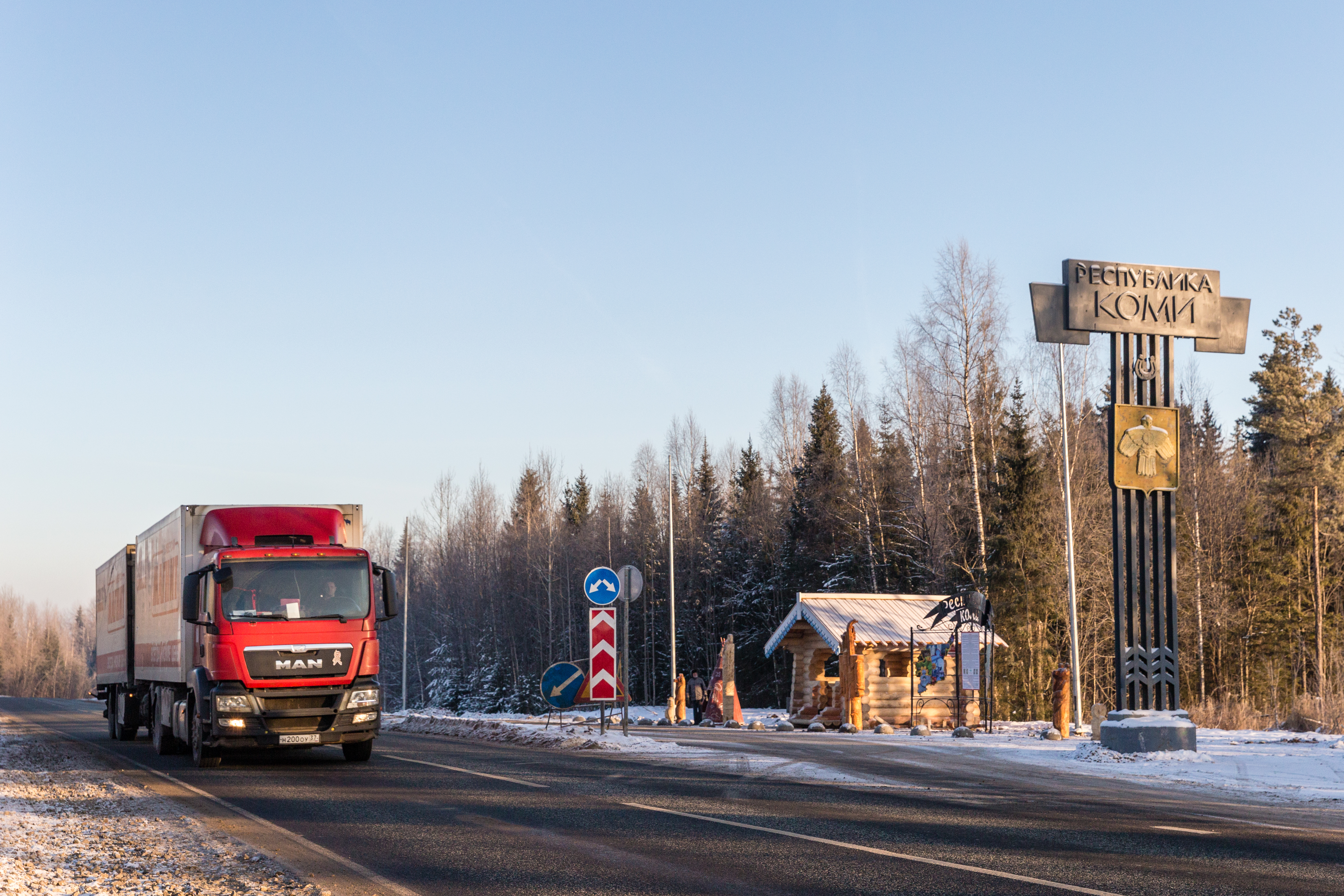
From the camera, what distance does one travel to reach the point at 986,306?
1585 inches

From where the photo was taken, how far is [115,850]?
8.95m

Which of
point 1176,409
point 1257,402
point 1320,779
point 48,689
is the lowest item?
point 48,689

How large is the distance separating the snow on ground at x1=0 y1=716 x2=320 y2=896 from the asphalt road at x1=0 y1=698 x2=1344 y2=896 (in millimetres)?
684

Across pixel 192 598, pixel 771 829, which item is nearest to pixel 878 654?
pixel 192 598

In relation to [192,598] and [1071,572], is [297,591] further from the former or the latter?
[1071,572]

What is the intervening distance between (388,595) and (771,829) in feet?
25.3

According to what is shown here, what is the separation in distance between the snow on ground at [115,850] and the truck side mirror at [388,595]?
3.59 meters

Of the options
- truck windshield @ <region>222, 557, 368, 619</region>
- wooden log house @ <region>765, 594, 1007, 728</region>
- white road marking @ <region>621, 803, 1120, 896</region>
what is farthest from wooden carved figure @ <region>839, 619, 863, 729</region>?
white road marking @ <region>621, 803, 1120, 896</region>

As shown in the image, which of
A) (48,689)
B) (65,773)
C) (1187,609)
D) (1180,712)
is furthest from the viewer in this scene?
(48,689)

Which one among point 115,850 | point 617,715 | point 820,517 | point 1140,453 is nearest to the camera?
point 115,850

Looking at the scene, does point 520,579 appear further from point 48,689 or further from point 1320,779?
point 48,689

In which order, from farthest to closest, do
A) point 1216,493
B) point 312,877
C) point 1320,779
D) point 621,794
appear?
point 1216,493 → point 1320,779 → point 621,794 → point 312,877

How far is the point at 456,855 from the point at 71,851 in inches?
113

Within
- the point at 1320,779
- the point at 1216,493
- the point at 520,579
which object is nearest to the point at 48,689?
the point at 520,579
